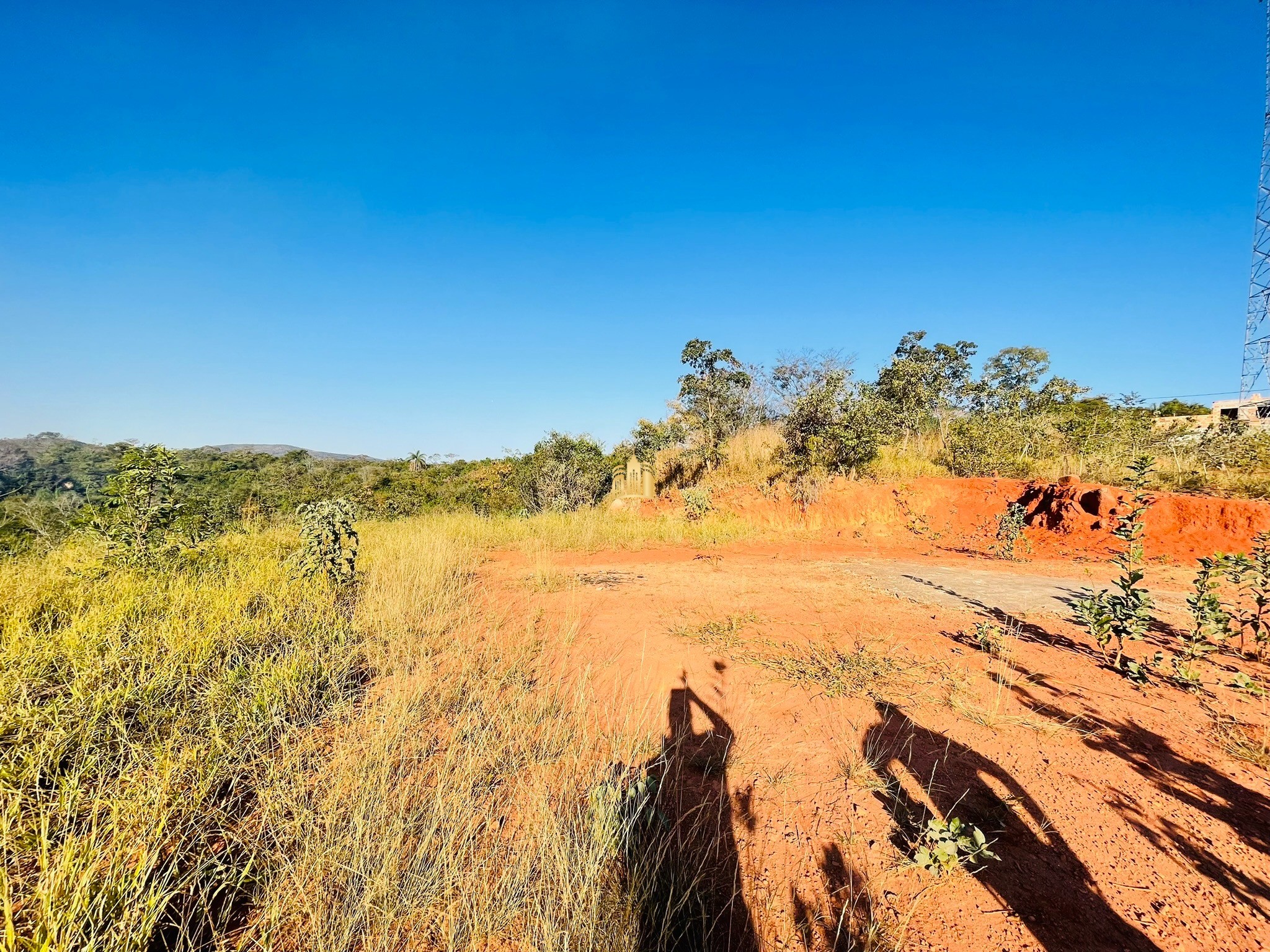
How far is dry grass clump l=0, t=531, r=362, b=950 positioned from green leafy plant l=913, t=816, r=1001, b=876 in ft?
8.71

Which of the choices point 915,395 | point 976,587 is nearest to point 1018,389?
point 915,395

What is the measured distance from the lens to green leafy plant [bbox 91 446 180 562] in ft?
15.8

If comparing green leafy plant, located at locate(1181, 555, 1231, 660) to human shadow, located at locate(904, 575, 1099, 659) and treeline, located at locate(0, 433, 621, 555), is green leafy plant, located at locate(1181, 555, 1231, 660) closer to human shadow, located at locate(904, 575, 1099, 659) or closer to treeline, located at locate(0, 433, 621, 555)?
human shadow, located at locate(904, 575, 1099, 659)

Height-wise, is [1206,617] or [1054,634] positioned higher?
[1206,617]

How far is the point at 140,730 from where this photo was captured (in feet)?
8.50

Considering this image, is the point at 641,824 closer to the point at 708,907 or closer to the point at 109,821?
the point at 708,907

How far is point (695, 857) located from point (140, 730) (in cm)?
307

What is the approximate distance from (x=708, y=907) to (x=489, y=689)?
6.62ft

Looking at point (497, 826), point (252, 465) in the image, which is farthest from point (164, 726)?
point (252, 465)

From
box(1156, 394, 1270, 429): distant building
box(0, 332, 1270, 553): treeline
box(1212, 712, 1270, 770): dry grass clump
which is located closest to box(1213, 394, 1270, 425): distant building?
box(1156, 394, 1270, 429): distant building

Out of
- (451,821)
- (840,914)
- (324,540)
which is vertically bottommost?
(840,914)

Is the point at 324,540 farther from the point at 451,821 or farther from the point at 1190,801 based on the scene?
the point at 1190,801

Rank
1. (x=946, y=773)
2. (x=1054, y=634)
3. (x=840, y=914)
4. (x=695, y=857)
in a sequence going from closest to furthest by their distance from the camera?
(x=840, y=914)
(x=695, y=857)
(x=946, y=773)
(x=1054, y=634)

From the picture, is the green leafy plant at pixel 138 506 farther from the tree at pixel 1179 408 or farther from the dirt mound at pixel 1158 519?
the tree at pixel 1179 408
